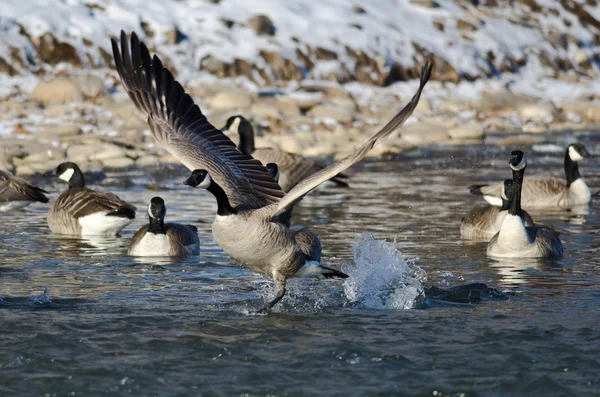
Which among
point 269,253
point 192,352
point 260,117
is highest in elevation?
point 260,117

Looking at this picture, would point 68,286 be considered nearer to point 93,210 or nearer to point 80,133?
point 93,210

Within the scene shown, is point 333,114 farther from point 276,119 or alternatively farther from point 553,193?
point 553,193

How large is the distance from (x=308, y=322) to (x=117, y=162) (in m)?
12.1

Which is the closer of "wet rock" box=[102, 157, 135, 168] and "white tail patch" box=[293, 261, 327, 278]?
"white tail patch" box=[293, 261, 327, 278]

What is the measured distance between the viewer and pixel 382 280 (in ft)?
30.2

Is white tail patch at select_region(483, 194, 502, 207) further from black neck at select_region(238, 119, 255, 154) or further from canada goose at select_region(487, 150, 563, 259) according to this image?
black neck at select_region(238, 119, 255, 154)

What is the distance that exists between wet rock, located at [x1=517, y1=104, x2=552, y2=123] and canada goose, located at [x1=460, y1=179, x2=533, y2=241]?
18.0m

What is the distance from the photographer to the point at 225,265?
1077 cm

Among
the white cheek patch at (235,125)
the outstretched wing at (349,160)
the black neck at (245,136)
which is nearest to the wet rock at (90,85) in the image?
the white cheek patch at (235,125)

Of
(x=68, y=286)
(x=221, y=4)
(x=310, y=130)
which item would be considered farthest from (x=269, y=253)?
(x=221, y=4)

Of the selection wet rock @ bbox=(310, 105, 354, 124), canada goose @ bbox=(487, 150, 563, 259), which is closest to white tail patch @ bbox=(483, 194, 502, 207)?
canada goose @ bbox=(487, 150, 563, 259)

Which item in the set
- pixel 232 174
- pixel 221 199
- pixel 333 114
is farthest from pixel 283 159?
pixel 333 114

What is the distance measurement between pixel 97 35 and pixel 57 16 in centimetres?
124

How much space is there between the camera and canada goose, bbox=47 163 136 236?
12.4 metres
